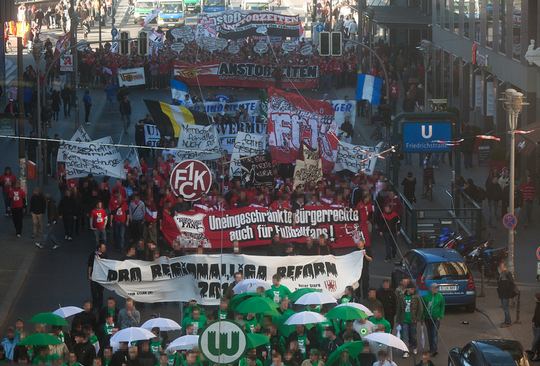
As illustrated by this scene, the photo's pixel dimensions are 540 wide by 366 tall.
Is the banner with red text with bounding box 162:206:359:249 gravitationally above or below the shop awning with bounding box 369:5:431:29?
below

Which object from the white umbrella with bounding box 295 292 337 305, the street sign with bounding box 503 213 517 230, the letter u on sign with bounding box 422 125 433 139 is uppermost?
the letter u on sign with bounding box 422 125 433 139

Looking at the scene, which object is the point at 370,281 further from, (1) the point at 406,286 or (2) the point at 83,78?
(2) the point at 83,78

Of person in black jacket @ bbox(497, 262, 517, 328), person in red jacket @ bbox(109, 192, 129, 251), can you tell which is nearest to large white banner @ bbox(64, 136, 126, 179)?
person in red jacket @ bbox(109, 192, 129, 251)

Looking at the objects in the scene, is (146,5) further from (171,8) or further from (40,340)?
(40,340)

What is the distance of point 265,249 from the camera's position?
3212cm

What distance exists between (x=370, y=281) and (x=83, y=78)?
3447 cm

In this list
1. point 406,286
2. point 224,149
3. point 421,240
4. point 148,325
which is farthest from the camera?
point 224,149

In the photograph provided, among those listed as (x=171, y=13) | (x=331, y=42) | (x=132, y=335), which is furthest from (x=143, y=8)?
(x=132, y=335)

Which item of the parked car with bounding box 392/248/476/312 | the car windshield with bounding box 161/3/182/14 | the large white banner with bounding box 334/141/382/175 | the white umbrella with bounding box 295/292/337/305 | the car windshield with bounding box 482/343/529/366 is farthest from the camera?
the car windshield with bounding box 161/3/182/14

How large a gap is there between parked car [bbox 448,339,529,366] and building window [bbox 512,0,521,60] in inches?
962

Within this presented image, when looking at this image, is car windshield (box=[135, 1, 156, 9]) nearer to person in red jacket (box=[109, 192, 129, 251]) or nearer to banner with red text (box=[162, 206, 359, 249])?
person in red jacket (box=[109, 192, 129, 251])

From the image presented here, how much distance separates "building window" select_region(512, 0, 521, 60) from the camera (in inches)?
1827

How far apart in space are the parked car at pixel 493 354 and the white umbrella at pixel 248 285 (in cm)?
399

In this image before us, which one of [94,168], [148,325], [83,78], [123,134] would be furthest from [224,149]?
[83,78]
